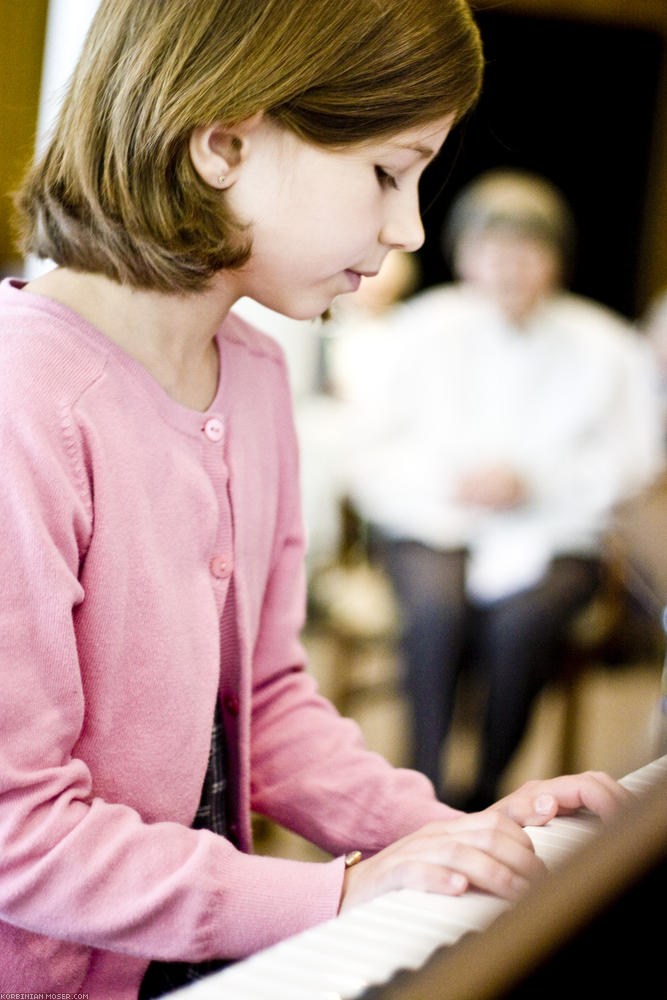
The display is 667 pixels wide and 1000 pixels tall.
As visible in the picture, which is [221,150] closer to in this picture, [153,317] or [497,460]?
[153,317]

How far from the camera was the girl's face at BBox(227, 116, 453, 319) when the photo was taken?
0.72 meters

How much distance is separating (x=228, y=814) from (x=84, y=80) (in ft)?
1.83

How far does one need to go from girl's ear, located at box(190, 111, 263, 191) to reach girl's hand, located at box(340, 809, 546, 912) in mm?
441

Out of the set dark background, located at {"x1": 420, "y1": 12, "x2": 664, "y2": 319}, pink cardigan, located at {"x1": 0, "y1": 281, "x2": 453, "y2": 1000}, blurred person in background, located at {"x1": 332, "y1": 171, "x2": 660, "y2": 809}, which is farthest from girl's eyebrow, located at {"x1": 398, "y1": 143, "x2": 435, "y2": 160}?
dark background, located at {"x1": 420, "y1": 12, "x2": 664, "y2": 319}

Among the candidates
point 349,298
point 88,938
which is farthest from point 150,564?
point 349,298

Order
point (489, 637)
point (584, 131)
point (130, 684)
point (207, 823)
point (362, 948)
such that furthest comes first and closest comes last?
point (584, 131) < point (489, 637) < point (207, 823) < point (130, 684) < point (362, 948)

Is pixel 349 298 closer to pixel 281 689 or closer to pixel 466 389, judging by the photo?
pixel 466 389

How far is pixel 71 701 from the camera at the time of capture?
67cm

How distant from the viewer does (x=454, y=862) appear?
2.07ft

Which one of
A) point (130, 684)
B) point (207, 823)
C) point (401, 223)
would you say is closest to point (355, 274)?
point (401, 223)

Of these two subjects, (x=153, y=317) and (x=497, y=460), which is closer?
(x=153, y=317)

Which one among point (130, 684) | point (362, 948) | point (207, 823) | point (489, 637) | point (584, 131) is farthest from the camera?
point (584, 131)

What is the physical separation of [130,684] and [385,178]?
15.1 inches

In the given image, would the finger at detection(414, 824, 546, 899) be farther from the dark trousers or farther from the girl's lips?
the dark trousers
